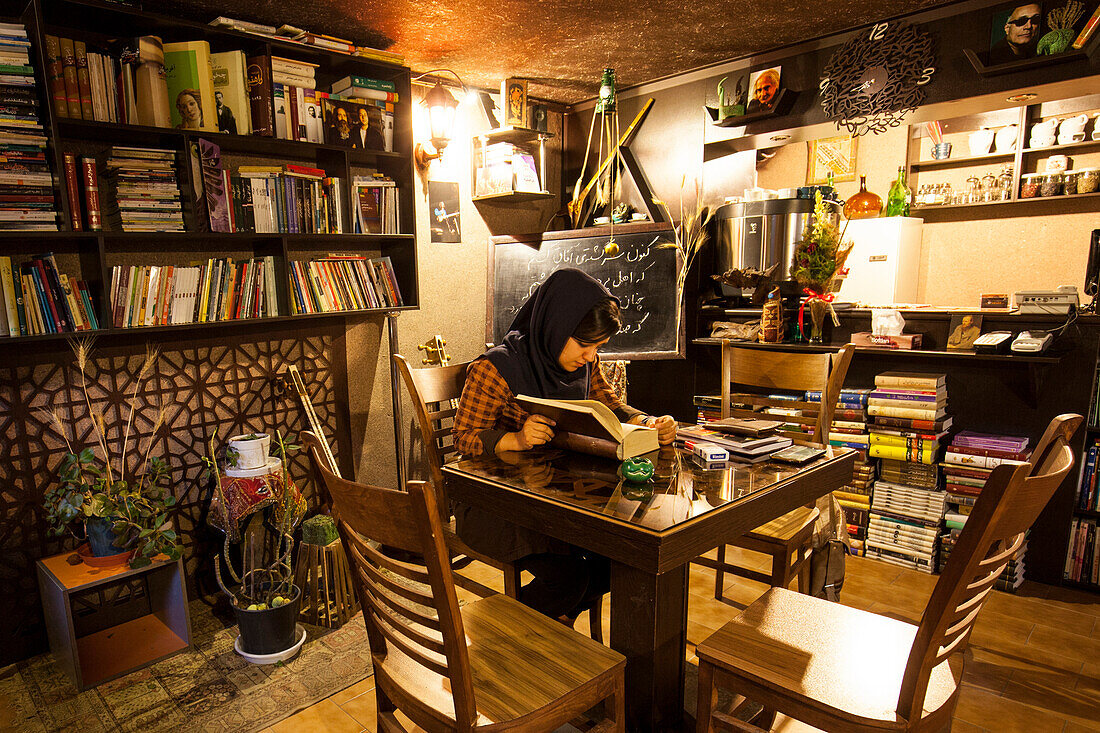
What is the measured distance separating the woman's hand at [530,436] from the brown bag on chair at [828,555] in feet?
3.26

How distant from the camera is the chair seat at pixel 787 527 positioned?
1960 mm

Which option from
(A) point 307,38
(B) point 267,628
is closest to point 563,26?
(A) point 307,38

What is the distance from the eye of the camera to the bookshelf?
217 centimetres

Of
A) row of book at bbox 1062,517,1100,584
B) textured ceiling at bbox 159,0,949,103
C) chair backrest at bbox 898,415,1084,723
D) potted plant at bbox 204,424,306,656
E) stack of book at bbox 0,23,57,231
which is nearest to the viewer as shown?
chair backrest at bbox 898,415,1084,723

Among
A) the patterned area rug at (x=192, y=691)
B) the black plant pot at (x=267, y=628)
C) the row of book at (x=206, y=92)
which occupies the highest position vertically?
the row of book at (x=206, y=92)

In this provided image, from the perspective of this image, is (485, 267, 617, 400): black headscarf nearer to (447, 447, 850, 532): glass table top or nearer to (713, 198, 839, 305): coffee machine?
(447, 447, 850, 532): glass table top

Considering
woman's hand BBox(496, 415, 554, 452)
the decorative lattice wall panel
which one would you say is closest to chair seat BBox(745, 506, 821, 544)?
woman's hand BBox(496, 415, 554, 452)

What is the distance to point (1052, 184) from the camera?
418 cm

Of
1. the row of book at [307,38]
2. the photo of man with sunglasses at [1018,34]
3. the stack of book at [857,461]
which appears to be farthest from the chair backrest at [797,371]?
the row of book at [307,38]

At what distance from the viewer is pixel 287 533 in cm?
239

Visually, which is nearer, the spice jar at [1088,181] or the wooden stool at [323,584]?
the wooden stool at [323,584]

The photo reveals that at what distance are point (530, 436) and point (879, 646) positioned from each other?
975 mm

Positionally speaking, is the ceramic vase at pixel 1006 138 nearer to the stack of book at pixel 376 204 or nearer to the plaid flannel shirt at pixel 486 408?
the plaid flannel shirt at pixel 486 408

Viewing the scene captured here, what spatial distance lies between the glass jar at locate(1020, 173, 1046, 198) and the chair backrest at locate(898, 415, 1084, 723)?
405 cm
